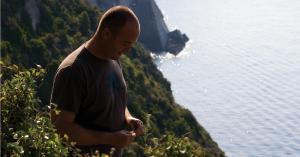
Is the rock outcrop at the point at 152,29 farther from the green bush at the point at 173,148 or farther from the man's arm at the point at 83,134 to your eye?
the green bush at the point at 173,148

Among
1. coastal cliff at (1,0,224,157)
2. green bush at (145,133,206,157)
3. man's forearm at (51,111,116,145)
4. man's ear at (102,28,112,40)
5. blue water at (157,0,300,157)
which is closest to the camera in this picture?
green bush at (145,133,206,157)

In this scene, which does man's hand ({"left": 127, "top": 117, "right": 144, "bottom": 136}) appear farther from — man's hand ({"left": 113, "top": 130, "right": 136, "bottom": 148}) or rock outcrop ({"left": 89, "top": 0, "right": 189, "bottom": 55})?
rock outcrop ({"left": 89, "top": 0, "right": 189, "bottom": 55})

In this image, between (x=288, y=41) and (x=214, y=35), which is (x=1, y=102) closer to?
(x=288, y=41)

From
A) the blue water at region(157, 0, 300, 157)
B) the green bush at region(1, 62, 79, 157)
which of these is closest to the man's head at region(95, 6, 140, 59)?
the green bush at region(1, 62, 79, 157)

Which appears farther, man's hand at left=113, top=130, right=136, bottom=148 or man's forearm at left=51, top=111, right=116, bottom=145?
man's hand at left=113, top=130, right=136, bottom=148

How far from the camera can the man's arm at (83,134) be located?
12.2 ft

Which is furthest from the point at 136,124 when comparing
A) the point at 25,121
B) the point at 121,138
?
the point at 25,121

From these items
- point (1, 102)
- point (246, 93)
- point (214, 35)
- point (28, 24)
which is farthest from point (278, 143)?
point (1, 102)

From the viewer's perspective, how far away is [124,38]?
3840mm

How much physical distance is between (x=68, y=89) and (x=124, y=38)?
50 centimetres

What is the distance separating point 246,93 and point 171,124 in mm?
60630

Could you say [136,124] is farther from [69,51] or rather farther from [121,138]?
[69,51]

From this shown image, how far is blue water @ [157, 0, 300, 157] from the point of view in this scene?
87.8 meters

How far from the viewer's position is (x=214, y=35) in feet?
509
